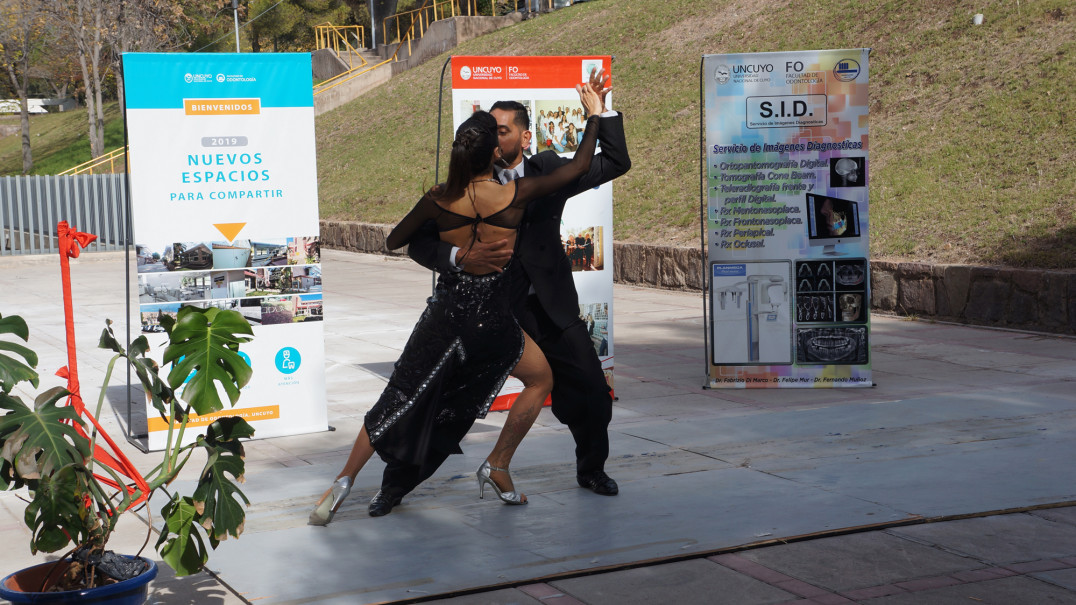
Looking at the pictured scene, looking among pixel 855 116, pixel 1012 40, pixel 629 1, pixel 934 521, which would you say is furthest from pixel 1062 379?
pixel 629 1

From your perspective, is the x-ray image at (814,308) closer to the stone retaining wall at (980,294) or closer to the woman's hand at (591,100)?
the stone retaining wall at (980,294)

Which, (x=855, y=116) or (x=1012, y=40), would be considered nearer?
(x=855, y=116)

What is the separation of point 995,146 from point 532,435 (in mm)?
8921

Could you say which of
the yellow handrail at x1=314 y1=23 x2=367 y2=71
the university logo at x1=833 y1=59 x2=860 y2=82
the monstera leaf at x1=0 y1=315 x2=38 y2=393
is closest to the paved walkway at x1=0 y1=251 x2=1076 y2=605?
the monstera leaf at x1=0 y1=315 x2=38 y2=393

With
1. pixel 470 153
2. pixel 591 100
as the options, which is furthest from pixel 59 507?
pixel 591 100

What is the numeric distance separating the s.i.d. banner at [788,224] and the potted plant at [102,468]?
16.2ft

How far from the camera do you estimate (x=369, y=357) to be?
9.88 metres

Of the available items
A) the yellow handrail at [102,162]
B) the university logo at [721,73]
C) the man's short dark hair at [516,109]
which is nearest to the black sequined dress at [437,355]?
the man's short dark hair at [516,109]

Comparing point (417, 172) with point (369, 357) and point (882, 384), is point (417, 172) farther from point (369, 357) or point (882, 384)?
point (882, 384)

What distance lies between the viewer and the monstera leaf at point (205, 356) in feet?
12.5

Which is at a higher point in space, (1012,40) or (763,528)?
(1012,40)

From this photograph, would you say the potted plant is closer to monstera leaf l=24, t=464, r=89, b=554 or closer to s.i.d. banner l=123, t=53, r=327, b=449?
monstera leaf l=24, t=464, r=89, b=554

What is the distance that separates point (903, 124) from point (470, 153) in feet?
38.1

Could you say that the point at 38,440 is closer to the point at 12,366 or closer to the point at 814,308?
the point at 12,366
